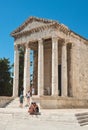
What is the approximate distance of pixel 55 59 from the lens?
25734 millimetres

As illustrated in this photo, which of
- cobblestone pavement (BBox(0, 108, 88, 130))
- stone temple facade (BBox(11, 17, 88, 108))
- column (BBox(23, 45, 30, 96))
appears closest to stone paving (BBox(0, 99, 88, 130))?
cobblestone pavement (BBox(0, 108, 88, 130))

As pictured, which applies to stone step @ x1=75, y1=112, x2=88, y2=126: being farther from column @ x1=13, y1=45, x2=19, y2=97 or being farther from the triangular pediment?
column @ x1=13, y1=45, x2=19, y2=97

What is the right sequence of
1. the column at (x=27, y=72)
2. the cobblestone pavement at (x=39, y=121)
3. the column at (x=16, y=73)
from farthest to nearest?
the column at (x=16, y=73)
the column at (x=27, y=72)
the cobblestone pavement at (x=39, y=121)

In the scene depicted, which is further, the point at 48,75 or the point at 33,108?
the point at 48,75

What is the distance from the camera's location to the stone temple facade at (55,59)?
26.1 metres

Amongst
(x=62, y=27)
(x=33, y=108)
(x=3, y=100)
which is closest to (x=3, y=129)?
(x=33, y=108)

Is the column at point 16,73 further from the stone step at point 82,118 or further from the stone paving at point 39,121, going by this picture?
the stone step at point 82,118

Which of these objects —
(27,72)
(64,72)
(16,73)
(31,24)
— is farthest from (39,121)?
(31,24)

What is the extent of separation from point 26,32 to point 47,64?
465cm

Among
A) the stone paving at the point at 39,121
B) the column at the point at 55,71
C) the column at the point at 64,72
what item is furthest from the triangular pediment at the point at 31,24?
the stone paving at the point at 39,121

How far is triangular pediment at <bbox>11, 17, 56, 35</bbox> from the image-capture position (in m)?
27.1

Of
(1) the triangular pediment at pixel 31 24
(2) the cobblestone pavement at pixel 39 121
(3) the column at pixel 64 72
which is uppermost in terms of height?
(1) the triangular pediment at pixel 31 24

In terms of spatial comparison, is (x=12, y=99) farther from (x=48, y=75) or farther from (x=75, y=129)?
(x=75, y=129)

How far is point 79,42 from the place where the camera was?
99.5ft
